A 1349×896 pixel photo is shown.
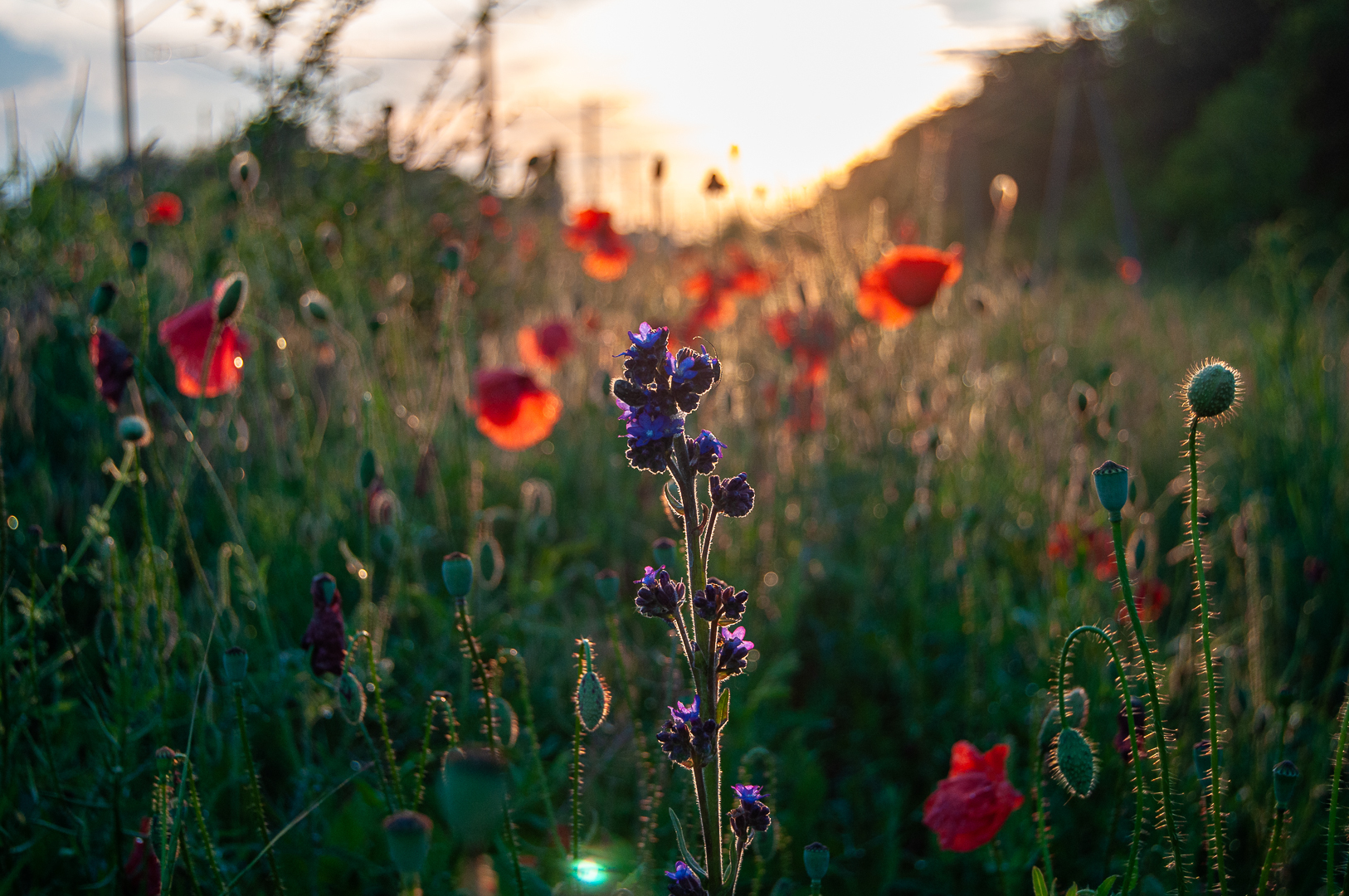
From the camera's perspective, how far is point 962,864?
1.45 meters

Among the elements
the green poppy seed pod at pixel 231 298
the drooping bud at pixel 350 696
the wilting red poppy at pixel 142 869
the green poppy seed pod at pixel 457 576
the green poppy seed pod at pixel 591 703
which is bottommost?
the wilting red poppy at pixel 142 869

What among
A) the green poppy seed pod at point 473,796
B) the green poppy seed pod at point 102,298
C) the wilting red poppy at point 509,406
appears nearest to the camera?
the green poppy seed pod at point 473,796

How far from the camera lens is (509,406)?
79.7 inches

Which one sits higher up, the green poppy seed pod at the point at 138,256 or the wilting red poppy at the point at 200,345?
the green poppy seed pod at the point at 138,256

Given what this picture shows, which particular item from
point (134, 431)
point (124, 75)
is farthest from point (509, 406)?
point (124, 75)

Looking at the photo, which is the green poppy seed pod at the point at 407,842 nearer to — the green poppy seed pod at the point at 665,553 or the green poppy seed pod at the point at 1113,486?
the green poppy seed pod at the point at 665,553

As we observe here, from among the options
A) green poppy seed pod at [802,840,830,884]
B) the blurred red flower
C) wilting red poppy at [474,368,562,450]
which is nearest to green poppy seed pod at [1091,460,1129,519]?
green poppy seed pod at [802,840,830,884]

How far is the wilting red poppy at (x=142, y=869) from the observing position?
99 centimetres

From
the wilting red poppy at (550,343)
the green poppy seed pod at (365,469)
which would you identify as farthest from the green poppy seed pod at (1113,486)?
the wilting red poppy at (550,343)

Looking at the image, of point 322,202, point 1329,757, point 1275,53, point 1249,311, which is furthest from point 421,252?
point 1275,53

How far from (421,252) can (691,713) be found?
10.6 ft

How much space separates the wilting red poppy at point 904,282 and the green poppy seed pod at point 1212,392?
158cm

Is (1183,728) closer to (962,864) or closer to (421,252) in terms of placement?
(962,864)

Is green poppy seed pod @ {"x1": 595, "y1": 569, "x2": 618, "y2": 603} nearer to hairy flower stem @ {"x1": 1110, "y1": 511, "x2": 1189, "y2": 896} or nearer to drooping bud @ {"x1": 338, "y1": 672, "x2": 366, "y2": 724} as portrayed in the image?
drooping bud @ {"x1": 338, "y1": 672, "x2": 366, "y2": 724}
